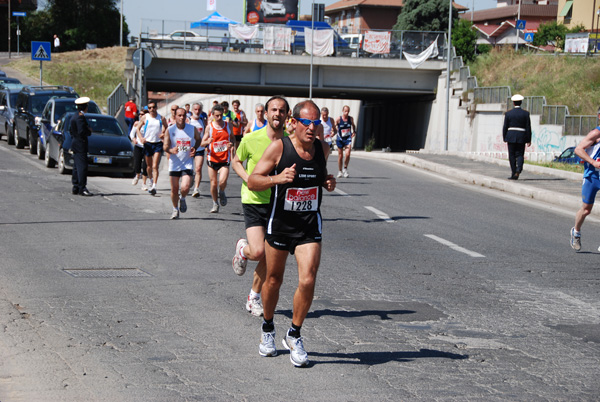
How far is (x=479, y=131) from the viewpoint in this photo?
43.2m

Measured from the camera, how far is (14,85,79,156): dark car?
27.5 m

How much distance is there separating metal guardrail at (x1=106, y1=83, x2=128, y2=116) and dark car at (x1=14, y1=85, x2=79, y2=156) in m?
2.33

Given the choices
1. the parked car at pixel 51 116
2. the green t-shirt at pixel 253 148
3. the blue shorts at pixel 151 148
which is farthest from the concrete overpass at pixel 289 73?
the green t-shirt at pixel 253 148

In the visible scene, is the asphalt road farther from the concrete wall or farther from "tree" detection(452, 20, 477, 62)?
"tree" detection(452, 20, 477, 62)

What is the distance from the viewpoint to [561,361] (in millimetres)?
6336

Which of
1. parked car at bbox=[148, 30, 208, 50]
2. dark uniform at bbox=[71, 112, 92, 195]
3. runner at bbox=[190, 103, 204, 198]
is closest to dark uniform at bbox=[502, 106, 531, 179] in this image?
runner at bbox=[190, 103, 204, 198]

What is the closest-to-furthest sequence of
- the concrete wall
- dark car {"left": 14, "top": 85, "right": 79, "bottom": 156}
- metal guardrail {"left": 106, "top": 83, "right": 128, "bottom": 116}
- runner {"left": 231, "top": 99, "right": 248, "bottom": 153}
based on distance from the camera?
1. runner {"left": 231, "top": 99, "right": 248, "bottom": 153}
2. dark car {"left": 14, "top": 85, "right": 79, "bottom": 156}
3. metal guardrail {"left": 106, "top": 83, "right": 128, "bottom": 116}
4. the concrete wall

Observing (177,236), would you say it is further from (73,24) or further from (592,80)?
(73,24)

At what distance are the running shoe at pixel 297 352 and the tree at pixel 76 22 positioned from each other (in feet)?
265

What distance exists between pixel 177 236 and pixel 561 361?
7042 millimetres

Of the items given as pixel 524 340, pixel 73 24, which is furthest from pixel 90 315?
pixel 73 24

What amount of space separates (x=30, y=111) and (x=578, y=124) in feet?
69.4

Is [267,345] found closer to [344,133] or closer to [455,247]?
[455,247]

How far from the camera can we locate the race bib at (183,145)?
1406 centimetres
